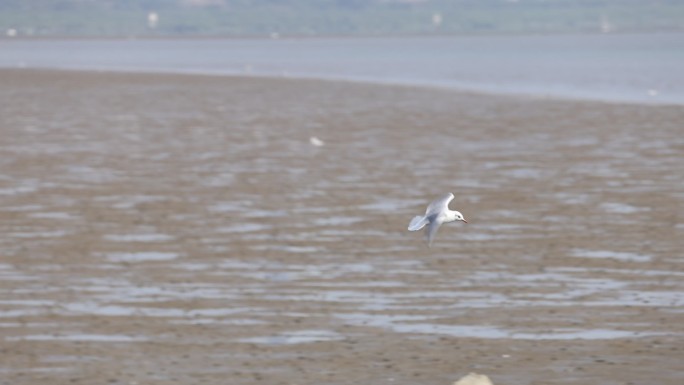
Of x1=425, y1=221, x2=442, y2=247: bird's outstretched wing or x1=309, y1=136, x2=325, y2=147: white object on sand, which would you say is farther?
x1=309, y1=136, x2=325, y2=147: white object on sand

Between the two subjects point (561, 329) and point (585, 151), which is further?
point (585, 151)

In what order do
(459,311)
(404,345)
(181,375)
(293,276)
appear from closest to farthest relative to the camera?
(181,375), (404,345), (459,311), (293,276)

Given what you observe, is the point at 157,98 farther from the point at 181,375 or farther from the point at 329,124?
the point at 181,375

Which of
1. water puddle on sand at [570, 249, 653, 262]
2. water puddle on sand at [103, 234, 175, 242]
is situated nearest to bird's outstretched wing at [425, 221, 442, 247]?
water puddle on sand at [570, 249, 653, 262]

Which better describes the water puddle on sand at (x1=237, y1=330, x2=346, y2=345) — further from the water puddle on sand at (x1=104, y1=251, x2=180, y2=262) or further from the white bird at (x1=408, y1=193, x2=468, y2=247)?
the water puddle on sand at (x1=104, y1=251, x2=180, y2=262)

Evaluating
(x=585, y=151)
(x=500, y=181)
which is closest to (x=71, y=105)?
(x=585, y=151)

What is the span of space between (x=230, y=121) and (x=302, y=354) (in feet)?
80.8

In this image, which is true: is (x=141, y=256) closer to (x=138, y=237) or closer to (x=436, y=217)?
(x=138, y=237)

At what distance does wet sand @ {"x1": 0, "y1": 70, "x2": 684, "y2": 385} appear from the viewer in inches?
497

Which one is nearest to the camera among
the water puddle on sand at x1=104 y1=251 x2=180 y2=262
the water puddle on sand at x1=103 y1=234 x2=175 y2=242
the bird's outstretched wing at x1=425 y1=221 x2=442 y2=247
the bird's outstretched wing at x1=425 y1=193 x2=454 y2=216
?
the bird's outstretched wing at x1=425 y1=221 x2=442 y2=247

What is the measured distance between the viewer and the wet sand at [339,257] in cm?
1262

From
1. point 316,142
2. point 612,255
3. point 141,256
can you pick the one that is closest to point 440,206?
point 612,255

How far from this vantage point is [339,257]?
17219mm

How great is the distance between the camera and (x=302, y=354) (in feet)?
41.9
